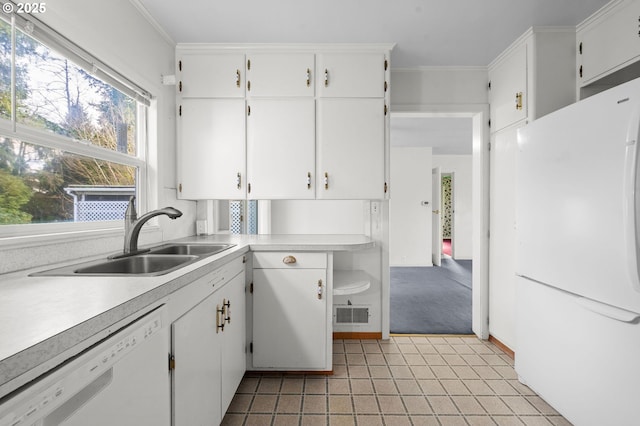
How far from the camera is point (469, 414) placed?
180 cm

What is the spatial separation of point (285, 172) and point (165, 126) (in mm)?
906

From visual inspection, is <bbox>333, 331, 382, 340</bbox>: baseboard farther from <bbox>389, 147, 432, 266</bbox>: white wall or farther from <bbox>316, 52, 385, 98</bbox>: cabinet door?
<bbox>389, 147, 432, 266</bbox>: white wall

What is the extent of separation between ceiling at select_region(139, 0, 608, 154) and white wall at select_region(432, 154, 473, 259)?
4705 millimetres

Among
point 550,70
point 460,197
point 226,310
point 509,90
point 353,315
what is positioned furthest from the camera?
point 460,197

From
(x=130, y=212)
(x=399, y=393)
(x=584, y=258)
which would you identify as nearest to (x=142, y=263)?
(x=130, y=212)

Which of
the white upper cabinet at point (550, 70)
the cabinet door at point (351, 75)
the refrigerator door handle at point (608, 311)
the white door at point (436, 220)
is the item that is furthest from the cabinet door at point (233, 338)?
the white door at point (436, 220)

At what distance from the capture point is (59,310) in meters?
0.76

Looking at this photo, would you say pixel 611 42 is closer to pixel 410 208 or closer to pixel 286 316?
pixel 286 316

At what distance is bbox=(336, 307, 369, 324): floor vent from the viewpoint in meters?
2.80

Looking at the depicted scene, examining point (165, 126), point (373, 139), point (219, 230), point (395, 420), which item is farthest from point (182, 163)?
point (395, 420)

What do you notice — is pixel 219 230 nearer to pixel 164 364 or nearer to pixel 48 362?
pixel 164 364

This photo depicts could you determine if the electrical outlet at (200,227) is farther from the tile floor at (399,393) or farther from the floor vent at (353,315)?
the floor vent at (353,315)

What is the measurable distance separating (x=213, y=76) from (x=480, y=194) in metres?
2.41

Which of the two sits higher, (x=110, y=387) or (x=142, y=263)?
(x=142, y=263)
